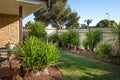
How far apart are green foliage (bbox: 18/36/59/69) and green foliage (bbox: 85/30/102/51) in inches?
372

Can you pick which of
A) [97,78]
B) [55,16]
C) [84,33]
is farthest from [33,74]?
[55,16]

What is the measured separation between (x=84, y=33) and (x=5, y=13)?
901cm

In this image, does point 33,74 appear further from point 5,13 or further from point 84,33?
point 84,33

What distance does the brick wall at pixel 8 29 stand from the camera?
11.7 meters

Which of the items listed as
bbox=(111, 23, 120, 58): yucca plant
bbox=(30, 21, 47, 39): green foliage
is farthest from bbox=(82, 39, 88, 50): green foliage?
bbox=(111, 23, 120, 58): yucca plant

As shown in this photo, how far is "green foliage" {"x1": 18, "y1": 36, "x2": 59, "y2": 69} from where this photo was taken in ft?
23.4

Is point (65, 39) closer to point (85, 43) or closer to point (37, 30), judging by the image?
point (85, 43)

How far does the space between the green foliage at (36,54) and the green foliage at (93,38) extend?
9.44 m

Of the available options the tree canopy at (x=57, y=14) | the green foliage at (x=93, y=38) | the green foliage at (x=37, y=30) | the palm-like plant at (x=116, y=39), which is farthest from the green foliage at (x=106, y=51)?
the tree canopy at (x=57, y=14)

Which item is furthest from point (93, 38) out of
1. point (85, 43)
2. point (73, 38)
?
point (73, 38)

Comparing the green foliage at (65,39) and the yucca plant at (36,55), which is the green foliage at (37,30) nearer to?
the green foliage at (65,39)

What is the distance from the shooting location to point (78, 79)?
7773 mm

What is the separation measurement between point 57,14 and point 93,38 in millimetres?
20039

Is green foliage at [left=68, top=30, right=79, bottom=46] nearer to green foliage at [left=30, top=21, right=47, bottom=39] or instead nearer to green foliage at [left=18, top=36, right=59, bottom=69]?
green foliage at [left=30, top=21, right=47, bottom=39]
